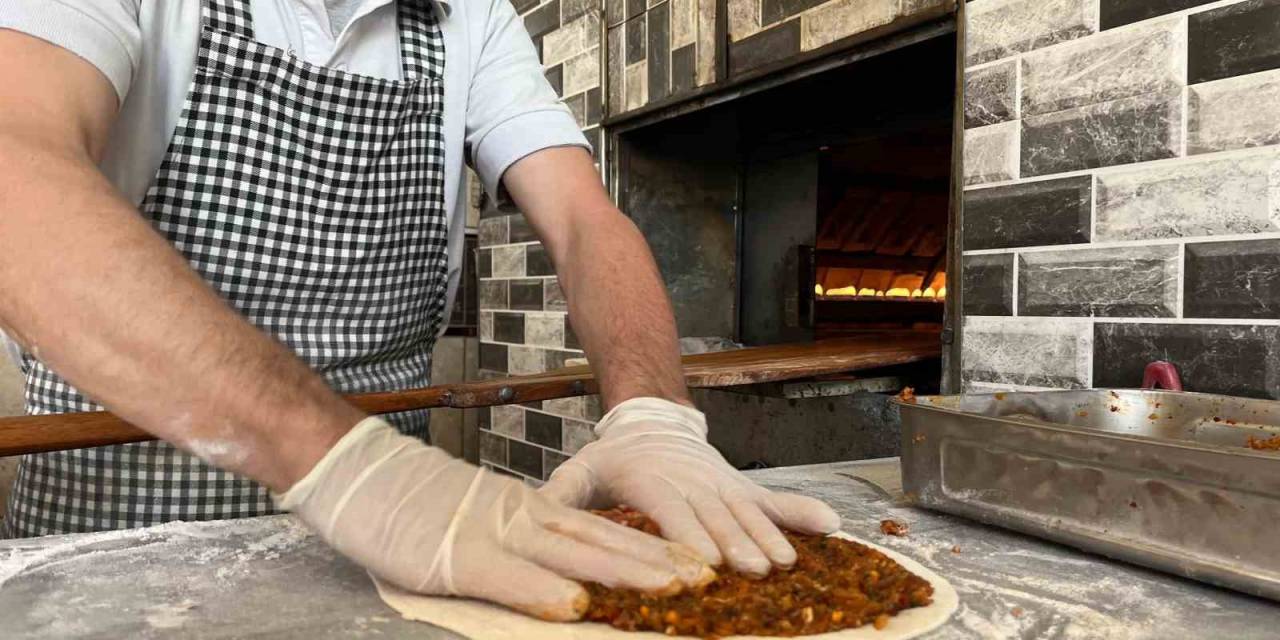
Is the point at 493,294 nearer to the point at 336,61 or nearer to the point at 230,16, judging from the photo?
the point at 336,61

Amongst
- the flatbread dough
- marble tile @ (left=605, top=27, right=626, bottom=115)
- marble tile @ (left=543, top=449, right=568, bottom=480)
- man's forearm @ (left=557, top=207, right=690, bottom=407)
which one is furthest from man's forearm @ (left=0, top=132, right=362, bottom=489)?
marble tile @ (left=543, top=449, right=568, bottom=480)

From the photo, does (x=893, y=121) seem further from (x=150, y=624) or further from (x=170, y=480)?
(x=150, y=624)

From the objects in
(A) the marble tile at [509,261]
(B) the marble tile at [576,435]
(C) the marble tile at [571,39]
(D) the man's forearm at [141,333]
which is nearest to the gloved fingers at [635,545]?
(D) the man's forearm at [141,333]

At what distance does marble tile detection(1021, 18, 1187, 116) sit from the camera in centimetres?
137

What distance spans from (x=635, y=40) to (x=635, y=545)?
81.9 inches

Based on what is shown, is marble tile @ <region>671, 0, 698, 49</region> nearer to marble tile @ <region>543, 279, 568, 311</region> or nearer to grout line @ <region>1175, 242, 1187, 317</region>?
marble tile @ <region>543, 279, 568, 311</region>

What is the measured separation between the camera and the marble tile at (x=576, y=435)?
2861 mm

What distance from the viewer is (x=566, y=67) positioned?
3.03 m

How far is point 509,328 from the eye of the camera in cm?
334

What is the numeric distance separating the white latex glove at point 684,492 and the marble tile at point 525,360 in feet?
6.28

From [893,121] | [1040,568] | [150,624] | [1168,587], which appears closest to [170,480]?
[150,624]

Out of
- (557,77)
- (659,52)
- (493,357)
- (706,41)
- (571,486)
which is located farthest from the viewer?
(493,357)

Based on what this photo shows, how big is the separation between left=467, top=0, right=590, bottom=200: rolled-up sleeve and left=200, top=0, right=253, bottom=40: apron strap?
39 cm

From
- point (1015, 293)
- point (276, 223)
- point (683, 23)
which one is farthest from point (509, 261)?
point (1015, 293)
